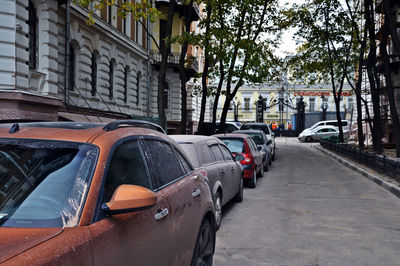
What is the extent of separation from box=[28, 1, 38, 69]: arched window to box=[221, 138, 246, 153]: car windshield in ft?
24.3

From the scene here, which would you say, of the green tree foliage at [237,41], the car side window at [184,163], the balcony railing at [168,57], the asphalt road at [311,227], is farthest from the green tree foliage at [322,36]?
the car side window at [184,163]

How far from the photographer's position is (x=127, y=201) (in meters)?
2.34

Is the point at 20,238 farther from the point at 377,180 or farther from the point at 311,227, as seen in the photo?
the point at 377,180

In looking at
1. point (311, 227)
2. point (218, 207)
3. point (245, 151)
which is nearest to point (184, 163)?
point (218, 207)

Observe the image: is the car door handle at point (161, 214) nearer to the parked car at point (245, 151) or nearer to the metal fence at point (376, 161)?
the parked car at point (245, 151)

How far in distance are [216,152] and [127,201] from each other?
564 cm

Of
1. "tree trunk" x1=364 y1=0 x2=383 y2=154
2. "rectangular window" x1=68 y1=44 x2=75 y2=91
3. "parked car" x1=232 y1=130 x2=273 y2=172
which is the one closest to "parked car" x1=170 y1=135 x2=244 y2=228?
"parked car" x1=232 y1=130 x2=273 y2=172

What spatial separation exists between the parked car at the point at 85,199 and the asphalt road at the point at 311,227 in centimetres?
247

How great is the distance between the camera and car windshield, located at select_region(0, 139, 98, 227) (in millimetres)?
2248

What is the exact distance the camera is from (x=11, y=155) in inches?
103

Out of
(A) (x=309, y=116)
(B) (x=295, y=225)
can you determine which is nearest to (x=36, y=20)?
(B) (x=295, y=225)

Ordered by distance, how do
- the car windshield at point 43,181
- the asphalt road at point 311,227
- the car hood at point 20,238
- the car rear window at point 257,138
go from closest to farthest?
1. the car hood at point 20,238
2. the car windshield at point 43,181
3. the asphalt road at point 311,227
4. the car rear window at point 257,138

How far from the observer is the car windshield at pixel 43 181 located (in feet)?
7.38

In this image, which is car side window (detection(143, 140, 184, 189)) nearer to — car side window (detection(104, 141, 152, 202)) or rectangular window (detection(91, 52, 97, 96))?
car side window (detection(104, 141, 152, 202))
